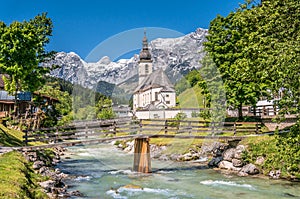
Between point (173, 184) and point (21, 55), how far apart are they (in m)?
26.7

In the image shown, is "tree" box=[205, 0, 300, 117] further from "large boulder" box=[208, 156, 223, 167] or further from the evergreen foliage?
the evergreen foliage

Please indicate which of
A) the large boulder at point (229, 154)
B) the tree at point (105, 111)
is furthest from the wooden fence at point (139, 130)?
the tree at point (105, 111)

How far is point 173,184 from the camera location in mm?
22828

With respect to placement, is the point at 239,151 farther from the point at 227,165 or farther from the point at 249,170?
the point at 249,170

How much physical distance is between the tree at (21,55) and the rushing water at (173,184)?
16.0m

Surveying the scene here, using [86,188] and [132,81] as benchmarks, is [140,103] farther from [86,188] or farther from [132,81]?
[86,188]

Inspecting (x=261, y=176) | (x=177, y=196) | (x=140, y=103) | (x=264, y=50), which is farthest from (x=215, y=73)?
(x=140, y=103)

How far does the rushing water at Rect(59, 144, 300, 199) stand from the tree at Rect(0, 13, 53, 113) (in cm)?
1600

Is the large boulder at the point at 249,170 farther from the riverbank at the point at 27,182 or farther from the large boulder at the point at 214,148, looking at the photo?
the riverbank at the point at 27,182

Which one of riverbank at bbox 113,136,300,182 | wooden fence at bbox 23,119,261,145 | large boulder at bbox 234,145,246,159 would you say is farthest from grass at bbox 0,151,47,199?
large boulder at bbox 234,145,246,159

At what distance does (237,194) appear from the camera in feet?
64.1

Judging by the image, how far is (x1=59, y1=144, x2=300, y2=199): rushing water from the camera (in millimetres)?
19500

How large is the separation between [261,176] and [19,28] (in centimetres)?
3242

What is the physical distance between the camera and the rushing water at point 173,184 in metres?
19.5
